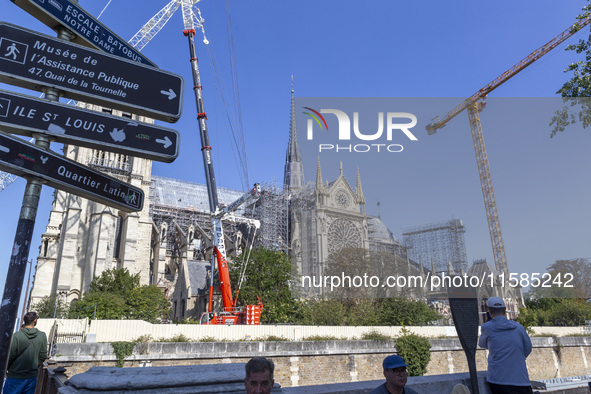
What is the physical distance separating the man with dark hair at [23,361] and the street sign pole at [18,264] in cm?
200

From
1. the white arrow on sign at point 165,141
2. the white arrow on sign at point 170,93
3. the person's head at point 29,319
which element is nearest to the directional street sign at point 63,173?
the white arrow on sign at point 165,141

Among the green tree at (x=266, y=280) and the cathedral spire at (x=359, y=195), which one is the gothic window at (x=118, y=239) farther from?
the cathedral spire at (x=359, y=195)

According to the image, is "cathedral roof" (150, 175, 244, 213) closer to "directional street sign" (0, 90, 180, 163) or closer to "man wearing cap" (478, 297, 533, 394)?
"directional street sign" (0, 90, 180, 163)

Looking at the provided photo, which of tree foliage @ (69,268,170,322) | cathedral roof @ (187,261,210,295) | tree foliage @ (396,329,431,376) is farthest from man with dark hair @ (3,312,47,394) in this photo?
cathedral roof @ (187,261,210,295)

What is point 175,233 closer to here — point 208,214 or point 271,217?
point 208,214

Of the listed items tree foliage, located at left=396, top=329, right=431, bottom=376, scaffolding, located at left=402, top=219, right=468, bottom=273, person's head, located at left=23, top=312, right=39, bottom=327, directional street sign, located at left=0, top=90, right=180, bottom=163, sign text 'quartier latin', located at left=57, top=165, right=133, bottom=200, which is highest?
scaffolding, located at left=402, top=219, right=468, bottom=273

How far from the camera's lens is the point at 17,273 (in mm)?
2836

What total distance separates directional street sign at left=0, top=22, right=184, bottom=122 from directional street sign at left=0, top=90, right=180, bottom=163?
193 millimetres

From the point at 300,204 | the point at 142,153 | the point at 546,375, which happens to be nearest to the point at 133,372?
the point at 142,153

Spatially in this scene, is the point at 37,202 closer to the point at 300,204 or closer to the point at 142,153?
the point at 142,153

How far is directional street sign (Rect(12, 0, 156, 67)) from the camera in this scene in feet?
10.8

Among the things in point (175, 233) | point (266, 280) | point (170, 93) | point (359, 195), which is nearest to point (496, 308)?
point (170, 93)

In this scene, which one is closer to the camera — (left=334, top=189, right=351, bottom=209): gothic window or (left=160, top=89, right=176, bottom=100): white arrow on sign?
(left=160, top=89, right=176, bottom=100): white arrow on sign

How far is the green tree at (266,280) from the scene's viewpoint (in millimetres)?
30867
